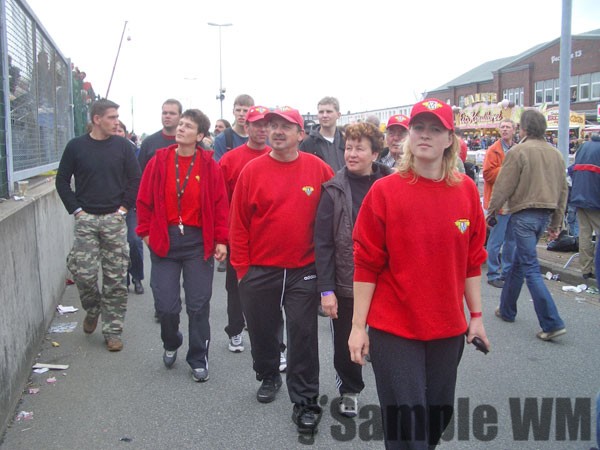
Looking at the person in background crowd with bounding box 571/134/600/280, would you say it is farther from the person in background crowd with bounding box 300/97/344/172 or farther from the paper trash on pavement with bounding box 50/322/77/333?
the paper trash on pavement with bounding box 50/322/77/333

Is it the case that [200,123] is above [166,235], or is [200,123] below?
above

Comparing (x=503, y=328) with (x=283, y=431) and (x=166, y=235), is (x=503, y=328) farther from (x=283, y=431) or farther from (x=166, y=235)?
(x=166, y=235)

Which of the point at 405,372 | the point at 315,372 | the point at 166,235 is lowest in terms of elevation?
the point at 315,372

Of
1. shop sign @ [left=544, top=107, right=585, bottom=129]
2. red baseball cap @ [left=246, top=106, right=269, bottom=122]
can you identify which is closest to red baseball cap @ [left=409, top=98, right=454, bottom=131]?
red baseball cap @ [left=246, top=106, right=269, bottom=122]

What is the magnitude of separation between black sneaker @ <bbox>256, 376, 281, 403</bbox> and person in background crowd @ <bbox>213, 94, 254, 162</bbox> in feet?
9.88

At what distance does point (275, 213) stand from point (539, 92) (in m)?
60.2

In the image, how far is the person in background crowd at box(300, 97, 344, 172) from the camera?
251 inches

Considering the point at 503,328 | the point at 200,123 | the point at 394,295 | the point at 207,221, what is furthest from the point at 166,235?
the point at 503,328

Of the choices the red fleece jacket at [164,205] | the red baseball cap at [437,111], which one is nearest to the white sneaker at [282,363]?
the red fleece jacket at [164,205]

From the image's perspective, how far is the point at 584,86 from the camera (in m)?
51.3

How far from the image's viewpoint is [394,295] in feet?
8.74

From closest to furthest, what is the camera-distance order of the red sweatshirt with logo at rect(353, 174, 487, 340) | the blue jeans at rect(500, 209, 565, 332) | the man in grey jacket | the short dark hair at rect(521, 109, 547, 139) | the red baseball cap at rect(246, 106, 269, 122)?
1. the red sweatshirt with logo at rect(353, 174, 487, 340)
2. the red baseball cap at rect(246, 106, 269, 122)
3. the blue jeans at rect(500, 209, 565, 332)
4. the man in grey jacket
5. the short dark hair at rect(521, 109, 547, 139)

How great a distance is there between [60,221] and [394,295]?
6156mm

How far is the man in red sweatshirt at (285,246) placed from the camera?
3.88m
